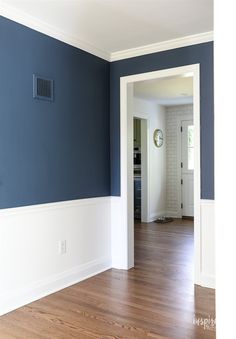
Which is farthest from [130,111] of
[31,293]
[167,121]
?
[167,121]

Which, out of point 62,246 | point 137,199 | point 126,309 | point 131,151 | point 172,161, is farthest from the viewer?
point 172,161

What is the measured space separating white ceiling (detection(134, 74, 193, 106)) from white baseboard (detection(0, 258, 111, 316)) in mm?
2716

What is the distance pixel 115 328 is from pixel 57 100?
2046 mm

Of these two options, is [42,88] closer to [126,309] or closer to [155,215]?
[126,309]

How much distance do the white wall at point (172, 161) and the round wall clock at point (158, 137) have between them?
11.0 inches

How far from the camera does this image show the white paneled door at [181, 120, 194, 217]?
7.29 meters

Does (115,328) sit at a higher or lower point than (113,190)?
lower

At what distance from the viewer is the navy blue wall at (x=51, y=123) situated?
2.69 metres

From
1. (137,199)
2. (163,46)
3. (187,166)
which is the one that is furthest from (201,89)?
(187,166)

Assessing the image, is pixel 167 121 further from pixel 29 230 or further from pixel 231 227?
pixel 231 227

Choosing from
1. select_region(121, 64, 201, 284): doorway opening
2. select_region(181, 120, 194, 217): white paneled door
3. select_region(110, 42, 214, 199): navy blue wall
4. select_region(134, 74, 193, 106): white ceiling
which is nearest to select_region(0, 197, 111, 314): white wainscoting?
select_region(121, 64, 201, 284): doorway opening

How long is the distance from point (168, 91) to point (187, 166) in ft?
6.85

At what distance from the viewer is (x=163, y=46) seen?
3467mm

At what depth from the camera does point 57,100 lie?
315 cm
